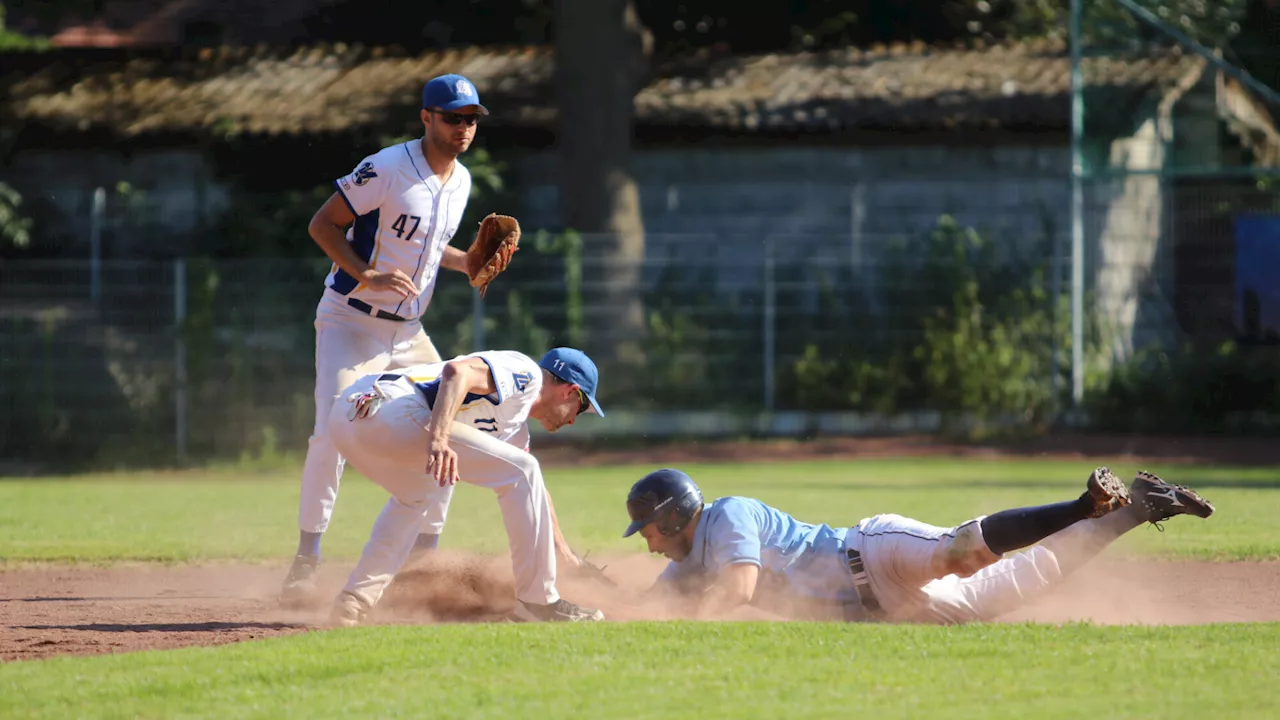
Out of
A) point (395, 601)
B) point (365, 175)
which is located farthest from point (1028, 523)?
point (365, 175)

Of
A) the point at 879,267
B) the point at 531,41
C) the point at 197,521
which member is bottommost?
the point at 197,521

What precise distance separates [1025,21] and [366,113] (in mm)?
10736

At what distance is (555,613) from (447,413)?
41.2 inches

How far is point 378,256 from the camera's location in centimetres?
852

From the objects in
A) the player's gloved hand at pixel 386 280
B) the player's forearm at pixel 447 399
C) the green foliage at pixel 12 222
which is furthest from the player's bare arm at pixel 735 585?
the green foliage at pixel 12 222

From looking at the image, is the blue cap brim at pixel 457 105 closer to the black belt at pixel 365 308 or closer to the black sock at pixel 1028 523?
the black belt at pixel 365 308

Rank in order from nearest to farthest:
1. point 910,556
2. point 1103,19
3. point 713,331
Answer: point 910,556 → point 713,331 → point 1103,19

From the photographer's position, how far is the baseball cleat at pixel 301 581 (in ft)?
27.9

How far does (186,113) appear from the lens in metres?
24.5

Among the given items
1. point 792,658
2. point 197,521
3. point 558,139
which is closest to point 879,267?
point 558,139

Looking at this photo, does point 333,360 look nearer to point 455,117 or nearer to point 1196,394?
point 455,117

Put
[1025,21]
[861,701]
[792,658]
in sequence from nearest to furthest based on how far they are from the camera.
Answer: [861,701], [792,658], [1025,21]

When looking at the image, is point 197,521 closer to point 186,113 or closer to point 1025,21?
point 186,113

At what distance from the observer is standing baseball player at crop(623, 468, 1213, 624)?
24.0ft
